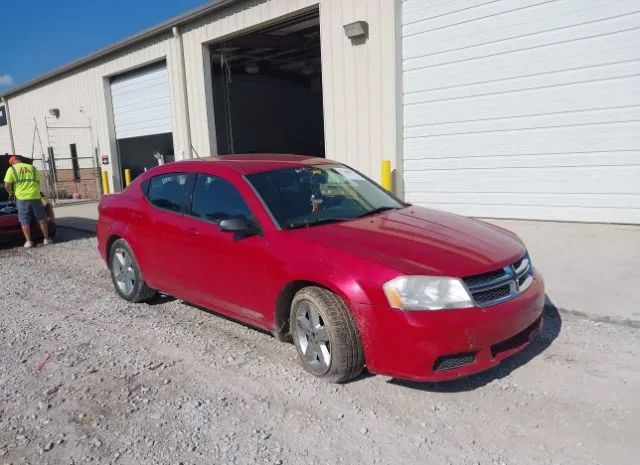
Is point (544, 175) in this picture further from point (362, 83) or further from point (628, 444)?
point (628, 444)

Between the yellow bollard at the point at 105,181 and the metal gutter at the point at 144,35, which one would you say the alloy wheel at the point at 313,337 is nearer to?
the metal gutter at the point at 144,35

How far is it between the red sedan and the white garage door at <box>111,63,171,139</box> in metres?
10.8

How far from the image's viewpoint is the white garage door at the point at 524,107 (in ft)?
23.5

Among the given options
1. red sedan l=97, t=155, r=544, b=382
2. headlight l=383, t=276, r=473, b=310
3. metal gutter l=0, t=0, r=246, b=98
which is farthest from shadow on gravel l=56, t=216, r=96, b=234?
headlight l=383, t=276, r=473, b=310

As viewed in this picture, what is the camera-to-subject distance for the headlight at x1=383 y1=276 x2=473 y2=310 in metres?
3.01

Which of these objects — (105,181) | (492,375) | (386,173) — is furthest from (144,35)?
(492,375)

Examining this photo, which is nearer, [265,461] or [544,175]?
[265,461]

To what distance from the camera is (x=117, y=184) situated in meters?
18.1

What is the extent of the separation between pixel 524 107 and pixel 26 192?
862 centimetres

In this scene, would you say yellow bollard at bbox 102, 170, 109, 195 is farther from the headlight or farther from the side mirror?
the headlight

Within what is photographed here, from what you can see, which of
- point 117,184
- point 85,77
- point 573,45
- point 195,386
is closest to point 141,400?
point 195,386

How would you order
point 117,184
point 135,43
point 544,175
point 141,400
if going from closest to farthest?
point 141,400 → point 544,175 → point 135,43 → point 117,184

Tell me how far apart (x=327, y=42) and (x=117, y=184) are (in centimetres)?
1116

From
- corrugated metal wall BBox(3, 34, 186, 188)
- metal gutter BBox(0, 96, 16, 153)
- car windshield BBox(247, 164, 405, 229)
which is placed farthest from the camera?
metal gutter BBox(0, 96, 16, 153)
